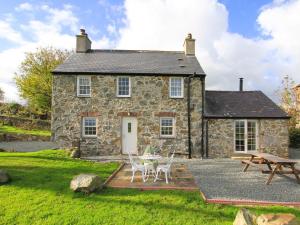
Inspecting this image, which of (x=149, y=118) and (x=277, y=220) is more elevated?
(x=149, y=118)

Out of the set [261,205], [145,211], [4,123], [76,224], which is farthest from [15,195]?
[4,123]

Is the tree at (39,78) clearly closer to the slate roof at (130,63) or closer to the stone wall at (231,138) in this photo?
the slate roof at (130,63)

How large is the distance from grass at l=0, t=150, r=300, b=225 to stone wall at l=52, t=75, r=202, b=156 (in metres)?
8.06

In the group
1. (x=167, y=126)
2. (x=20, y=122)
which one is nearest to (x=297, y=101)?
(x=167, y=126)

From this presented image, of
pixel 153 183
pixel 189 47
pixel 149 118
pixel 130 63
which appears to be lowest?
pixel 153 183

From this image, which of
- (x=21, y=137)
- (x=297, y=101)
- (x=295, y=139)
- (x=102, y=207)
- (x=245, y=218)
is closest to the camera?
(x=245, y=218)

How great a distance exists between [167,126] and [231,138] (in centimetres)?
422

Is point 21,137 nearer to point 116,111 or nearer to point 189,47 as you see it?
point 116,111

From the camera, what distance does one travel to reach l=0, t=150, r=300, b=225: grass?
6058mm

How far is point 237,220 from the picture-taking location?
5324 millimetres

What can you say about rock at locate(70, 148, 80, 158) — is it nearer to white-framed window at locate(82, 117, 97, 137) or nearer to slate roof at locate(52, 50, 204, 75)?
white-framed window at locate(82, 117, 97, 137)

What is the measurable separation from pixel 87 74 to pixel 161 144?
6.63 meters

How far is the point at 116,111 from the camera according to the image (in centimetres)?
1692

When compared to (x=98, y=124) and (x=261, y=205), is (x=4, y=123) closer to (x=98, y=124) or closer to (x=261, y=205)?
(x=98, y=124)
